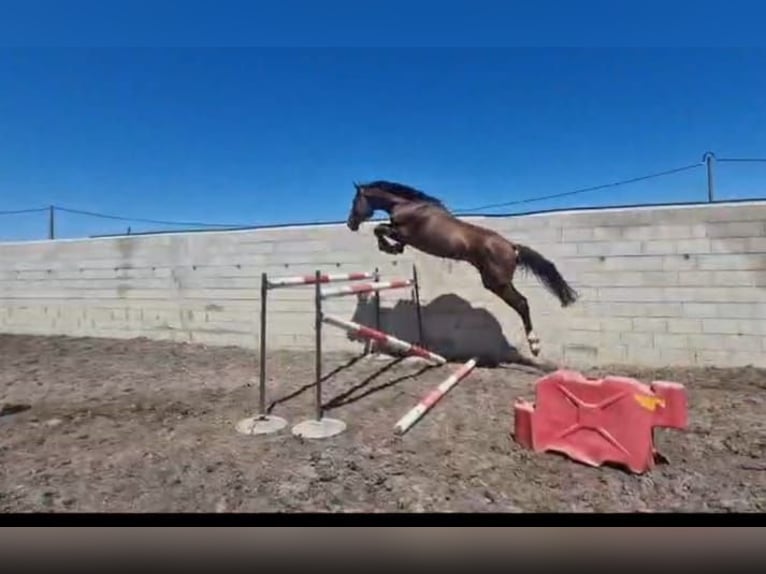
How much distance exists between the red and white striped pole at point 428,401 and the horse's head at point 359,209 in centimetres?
145

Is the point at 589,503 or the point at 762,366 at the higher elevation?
the point at 762,366

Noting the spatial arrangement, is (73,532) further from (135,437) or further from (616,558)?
(616,558)

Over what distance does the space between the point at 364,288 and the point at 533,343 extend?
1426 mm

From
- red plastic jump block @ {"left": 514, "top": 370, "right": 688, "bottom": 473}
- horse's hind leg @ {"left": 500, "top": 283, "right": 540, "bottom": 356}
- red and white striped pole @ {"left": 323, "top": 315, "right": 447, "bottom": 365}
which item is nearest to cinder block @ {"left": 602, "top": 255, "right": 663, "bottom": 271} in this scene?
horse's hind leg @ {"left": 500, "top": 283, "right": 540, "bottom": 356}

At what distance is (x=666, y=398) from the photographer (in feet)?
6.17

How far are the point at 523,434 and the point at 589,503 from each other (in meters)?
0.46

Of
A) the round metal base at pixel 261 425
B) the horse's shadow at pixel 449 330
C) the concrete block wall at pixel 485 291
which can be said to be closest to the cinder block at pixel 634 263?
the concrete block wall at pixel 485 291

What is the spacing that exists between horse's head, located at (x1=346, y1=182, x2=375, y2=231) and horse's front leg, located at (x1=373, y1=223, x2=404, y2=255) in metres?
0.15

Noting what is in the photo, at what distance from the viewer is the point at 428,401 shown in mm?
2631

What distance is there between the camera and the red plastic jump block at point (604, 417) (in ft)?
6.10

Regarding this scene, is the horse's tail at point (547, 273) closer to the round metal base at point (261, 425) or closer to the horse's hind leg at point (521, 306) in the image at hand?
the horse's hind leg at point (521, 306)

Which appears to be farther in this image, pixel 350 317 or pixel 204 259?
pixel 204 259

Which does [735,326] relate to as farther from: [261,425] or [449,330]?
[261,425]

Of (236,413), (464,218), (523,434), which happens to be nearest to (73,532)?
(236,413)
